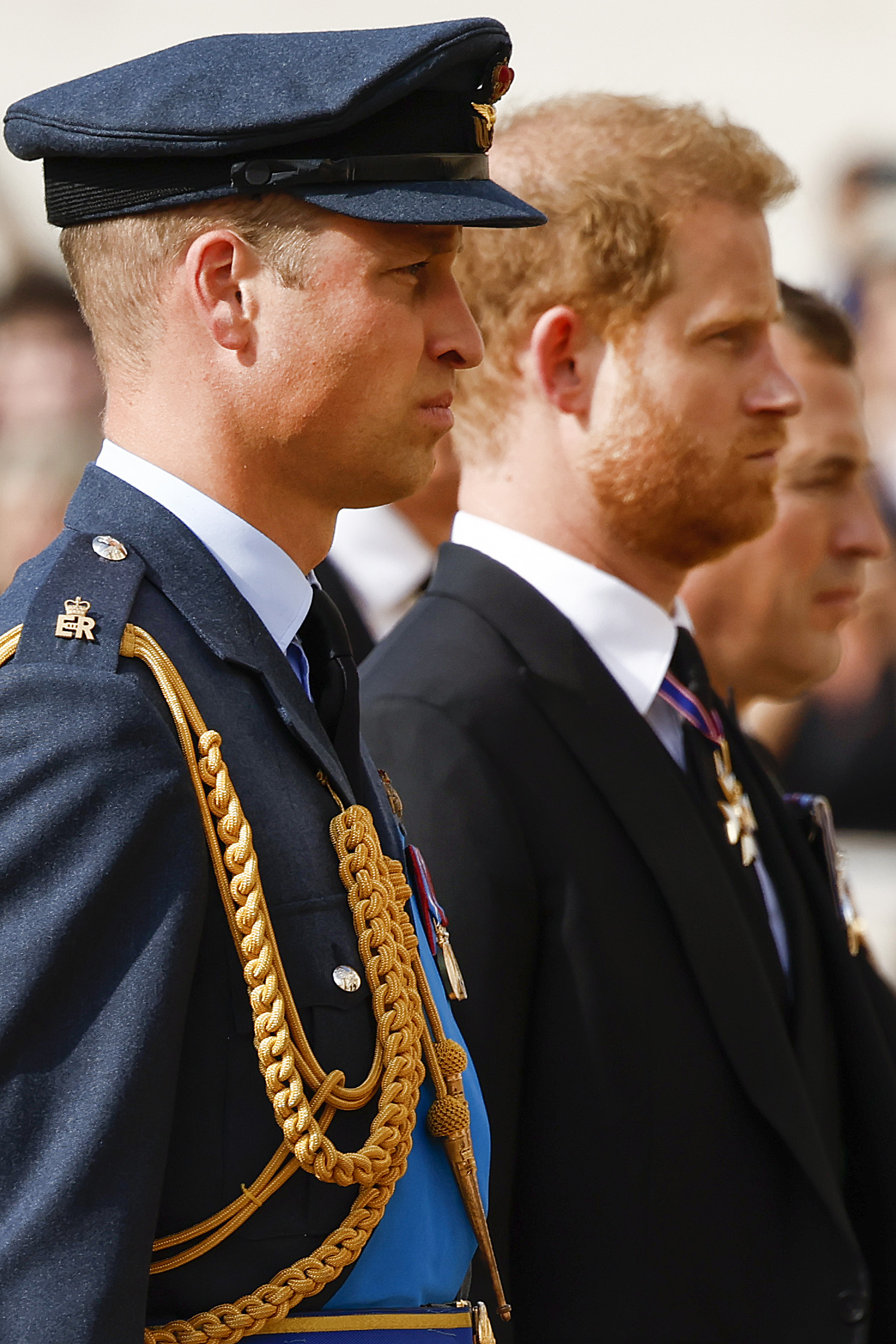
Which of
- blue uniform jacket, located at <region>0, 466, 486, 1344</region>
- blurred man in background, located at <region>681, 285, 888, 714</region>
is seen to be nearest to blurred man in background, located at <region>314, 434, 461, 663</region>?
blurred man in background, located at <region>681, 285, 888, 714</region>

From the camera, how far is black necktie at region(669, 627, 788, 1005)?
2.29m

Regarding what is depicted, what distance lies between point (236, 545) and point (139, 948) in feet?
1.33

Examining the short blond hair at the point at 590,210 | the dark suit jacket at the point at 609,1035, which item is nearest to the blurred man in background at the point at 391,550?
the short blond hair at the point at 590,210

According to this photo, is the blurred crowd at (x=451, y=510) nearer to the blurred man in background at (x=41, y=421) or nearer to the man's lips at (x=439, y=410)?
the blurred man in background at (x=41, y=421)

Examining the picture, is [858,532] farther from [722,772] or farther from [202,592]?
[202,592]

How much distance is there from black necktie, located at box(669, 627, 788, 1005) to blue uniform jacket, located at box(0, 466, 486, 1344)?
886 mm

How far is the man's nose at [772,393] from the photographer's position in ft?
7.76

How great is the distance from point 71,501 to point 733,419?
112cm

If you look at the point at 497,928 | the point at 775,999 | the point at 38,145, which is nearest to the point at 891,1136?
the point at 775,999

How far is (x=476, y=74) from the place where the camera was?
1635 millimetres

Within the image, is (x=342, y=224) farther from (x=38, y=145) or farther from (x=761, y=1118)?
(x=761, y=1118)

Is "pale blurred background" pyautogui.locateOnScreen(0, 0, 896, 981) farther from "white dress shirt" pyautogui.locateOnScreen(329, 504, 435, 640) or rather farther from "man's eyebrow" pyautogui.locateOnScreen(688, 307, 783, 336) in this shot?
"man's eyebrow" pyautogui.locateOnScreen(688, 307, 783, 336)

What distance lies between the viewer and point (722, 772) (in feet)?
7.95

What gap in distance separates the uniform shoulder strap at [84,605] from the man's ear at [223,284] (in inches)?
8.3
